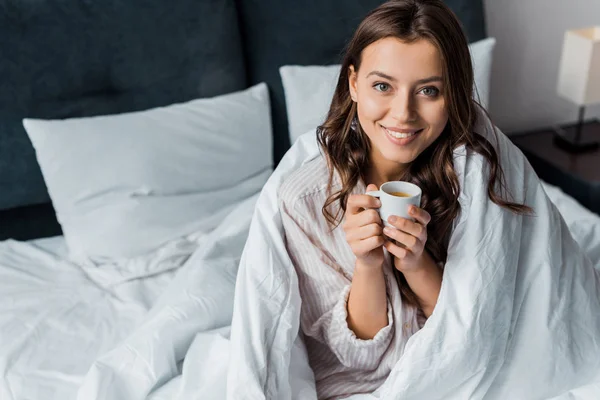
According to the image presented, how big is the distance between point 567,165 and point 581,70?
1.03ft

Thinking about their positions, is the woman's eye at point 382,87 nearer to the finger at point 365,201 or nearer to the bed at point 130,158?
the finger at point 365,201

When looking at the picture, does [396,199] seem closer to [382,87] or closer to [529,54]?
[382,87]

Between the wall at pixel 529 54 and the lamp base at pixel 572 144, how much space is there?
192mm

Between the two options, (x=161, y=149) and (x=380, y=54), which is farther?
(x=161, y=149)

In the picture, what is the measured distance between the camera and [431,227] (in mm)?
1304

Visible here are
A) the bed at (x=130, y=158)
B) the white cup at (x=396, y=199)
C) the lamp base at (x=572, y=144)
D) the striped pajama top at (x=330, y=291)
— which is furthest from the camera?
the lamp base at (x=572, y=144)

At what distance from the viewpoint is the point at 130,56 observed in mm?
1928

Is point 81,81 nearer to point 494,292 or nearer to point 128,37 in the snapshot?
point 128,37

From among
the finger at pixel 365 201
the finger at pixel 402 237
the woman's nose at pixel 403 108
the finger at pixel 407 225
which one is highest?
the woman's nose at pixel 403 108

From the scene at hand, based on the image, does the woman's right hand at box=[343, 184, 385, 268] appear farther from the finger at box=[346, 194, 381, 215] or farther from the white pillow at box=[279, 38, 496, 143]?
the white pillow at box=[279, 38, 496, 143]

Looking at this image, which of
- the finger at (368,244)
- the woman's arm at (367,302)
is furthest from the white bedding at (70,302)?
the finger at (368,244)

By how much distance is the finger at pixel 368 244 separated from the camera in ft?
3.55

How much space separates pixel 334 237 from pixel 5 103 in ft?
3.43

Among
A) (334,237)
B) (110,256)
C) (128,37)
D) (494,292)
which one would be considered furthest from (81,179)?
(494,292)
